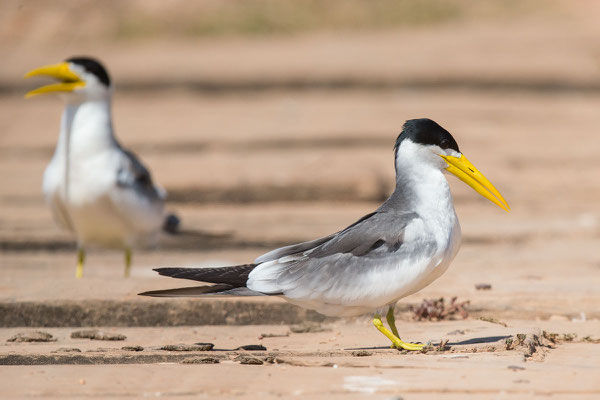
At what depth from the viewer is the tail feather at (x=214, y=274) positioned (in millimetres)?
4418

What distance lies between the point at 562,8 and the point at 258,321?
14.0 metres

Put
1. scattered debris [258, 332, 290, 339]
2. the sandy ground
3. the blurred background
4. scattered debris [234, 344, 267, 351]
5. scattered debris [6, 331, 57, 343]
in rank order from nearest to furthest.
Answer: the sandy ground
scattered debris [234, 344, 267, 351]
scattered debris [6, 331, 57, 343]
scattered debris [258, 332, 290, 339]
the blurred background

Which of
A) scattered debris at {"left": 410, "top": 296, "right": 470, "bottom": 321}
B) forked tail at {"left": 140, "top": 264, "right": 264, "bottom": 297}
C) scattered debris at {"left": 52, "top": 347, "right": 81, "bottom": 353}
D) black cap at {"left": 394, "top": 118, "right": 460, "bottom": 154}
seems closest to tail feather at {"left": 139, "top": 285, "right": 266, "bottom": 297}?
forked tail at {"left": 140, "top": 264, "right": 264, "bottom": 297}

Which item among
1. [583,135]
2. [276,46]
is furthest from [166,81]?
[583,135]

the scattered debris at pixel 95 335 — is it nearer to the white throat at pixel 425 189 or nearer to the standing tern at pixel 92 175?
the white throat at pixel 425 189

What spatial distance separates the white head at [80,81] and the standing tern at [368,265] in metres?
3.64

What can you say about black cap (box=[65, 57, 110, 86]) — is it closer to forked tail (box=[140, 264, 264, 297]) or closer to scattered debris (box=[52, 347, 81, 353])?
scattered debris (box=[52, 347, 81, 353])

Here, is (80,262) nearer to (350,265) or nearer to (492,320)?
(492,320)

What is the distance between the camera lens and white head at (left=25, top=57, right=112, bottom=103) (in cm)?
783

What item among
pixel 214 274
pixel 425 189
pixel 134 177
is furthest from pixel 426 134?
pixel 134 177

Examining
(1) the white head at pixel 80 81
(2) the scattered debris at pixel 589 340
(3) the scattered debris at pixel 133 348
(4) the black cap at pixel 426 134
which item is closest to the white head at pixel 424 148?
(4) the black cap at pixel 426 134

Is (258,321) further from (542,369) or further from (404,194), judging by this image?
(542,369)

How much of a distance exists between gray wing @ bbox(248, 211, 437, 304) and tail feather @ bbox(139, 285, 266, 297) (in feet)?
0.15

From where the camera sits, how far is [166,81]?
14.7 m
